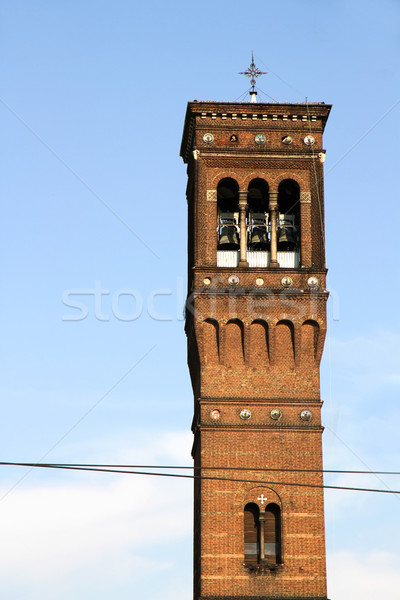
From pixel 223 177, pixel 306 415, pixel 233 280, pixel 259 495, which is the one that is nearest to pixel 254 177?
pixel 223 177

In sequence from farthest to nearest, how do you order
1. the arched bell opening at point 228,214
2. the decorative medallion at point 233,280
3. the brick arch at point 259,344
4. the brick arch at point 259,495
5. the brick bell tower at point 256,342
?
the arched bell opening at point 228,214
the decorative medallion at point 233,280
the brick arch at point 259,344
the brick arch at point 259,495
the brick bell tower at point 256,342

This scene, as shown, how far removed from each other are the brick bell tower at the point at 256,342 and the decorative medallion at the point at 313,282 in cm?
9

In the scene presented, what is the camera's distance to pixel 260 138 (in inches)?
1844

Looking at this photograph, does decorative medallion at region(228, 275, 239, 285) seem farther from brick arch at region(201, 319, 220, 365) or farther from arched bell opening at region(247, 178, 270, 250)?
arched bell opening at region(247, 178, 270, 250)

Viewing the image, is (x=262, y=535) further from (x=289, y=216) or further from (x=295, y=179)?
(x=295, y=179)

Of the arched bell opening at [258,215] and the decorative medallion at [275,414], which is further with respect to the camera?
the arched bell opening at [258,215]

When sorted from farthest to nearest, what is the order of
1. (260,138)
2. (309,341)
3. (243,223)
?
1. (260,138)
2. (243,223)
3. (309,341)

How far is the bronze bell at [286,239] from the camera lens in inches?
1829

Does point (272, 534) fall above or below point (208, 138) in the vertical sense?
below

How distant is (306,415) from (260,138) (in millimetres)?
11747

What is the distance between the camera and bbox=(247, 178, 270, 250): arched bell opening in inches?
1842

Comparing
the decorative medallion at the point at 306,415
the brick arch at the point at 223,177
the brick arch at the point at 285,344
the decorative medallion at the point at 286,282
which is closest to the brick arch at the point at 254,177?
the brick arch at the point at 223,177

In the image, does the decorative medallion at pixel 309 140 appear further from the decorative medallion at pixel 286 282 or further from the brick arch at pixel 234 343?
the brick arch at pixel 234 343

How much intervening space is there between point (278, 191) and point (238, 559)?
15167mm
